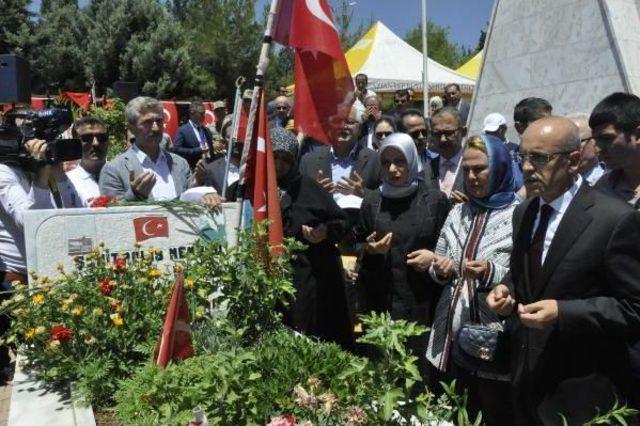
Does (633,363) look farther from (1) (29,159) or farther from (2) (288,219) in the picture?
(1) (29,159)

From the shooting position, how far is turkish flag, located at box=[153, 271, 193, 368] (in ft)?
8.26

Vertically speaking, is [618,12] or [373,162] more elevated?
[618,12]

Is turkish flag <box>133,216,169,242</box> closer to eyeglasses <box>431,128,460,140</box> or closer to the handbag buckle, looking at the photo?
the handbag buckle

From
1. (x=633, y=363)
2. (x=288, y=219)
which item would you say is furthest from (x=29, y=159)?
(x=633, y=363)

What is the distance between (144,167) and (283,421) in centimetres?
290

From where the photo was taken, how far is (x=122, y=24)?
101ft

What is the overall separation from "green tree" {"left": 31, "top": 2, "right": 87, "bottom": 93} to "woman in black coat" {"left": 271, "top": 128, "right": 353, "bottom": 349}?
1162 inches

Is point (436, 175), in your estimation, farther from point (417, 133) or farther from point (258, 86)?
point (258, 86)

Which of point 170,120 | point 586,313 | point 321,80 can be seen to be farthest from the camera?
point 170,120

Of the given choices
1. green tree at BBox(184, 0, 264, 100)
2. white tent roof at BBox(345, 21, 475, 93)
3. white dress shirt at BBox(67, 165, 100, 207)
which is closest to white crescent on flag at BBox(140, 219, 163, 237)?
white dress shirt at BBox(67, 165, 100, 207)

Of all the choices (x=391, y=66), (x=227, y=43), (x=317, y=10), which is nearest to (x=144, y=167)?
(x=317, y=10)

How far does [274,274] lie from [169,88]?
28.6 m

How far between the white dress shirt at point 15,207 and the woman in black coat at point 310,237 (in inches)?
66.6

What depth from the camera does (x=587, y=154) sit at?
4.29m
